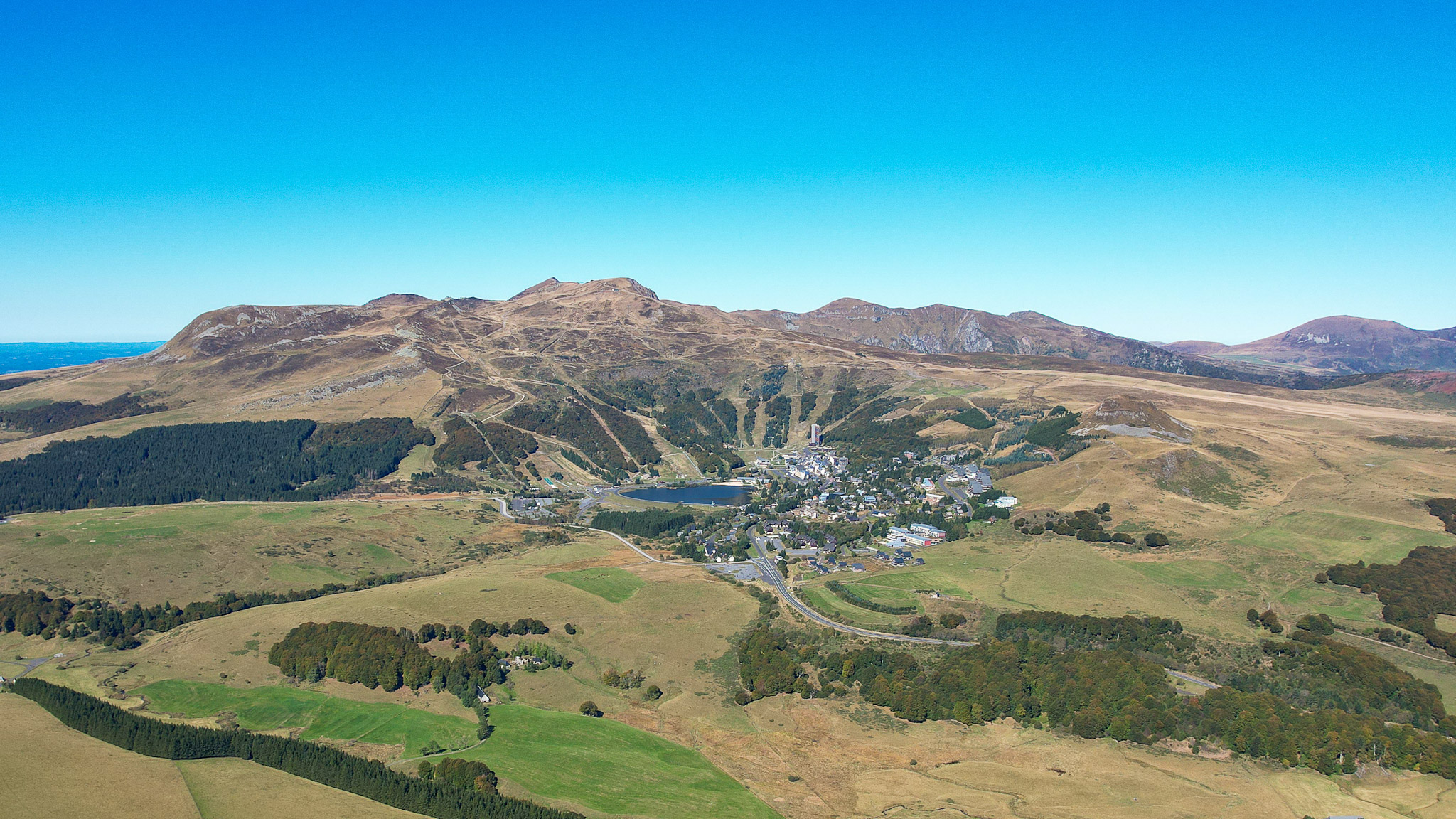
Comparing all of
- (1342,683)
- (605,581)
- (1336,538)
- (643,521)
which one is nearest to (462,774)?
(605,581)

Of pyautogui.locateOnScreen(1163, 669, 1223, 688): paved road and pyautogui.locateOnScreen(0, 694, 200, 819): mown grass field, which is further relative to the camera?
pyautogui.locateOnScreen(1163, 669, 1223, 688): paved road

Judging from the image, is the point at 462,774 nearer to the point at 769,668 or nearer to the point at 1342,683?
the point at 769,668

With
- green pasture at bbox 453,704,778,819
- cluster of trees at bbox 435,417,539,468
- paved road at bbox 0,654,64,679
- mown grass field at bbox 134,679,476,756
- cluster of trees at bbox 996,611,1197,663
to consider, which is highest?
cluster of trees at bbox 435,417,539,468

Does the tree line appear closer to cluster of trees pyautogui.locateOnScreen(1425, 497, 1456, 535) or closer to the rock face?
cluster of trees pyautogui.locateOnScreen(1425, 497, 1456, 535)

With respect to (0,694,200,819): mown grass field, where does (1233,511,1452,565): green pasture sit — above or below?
above

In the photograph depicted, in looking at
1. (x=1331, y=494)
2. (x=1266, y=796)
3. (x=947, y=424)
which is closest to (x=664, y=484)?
(x=947, y=424)

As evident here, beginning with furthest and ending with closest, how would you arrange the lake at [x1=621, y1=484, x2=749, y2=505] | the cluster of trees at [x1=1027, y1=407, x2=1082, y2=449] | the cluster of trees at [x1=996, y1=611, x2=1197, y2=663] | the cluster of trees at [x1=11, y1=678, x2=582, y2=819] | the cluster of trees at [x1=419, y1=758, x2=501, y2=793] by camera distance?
the lake at [x1=621, y1=484, x2=749, y2=505] → the cluster of trees at [x1=1027, y1=407, x2=1082, y2=449] → the cluster of trees at [x1=996, y1=611, x2=1197, y2=663] → the cluster of trees at [x1=419, y1=758, x2=501, y2=793] → the cluster of trees at [x1=11, y1=678, x2=582, y2=819]

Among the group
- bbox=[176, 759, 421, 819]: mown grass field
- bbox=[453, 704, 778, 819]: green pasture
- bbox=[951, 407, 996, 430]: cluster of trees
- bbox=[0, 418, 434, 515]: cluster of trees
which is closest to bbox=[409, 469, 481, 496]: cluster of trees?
bbox=[0, 418, 434, 515]: cluster of trees
